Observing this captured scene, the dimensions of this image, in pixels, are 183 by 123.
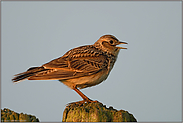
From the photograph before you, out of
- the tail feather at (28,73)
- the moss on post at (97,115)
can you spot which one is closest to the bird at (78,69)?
the tail feather at (28,73)

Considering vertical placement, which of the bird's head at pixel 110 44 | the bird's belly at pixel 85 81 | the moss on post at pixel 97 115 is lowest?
the moss on post at pixel 97 115

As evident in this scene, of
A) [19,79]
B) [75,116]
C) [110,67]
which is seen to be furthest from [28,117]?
[110,67]

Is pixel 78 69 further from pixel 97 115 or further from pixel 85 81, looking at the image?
pixel 97 115

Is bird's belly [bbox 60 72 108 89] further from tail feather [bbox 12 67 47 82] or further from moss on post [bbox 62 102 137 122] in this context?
moss on post [bbox 62 102 137 122]

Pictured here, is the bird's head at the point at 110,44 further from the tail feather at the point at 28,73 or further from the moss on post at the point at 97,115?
the moss on post at the point at 97,115

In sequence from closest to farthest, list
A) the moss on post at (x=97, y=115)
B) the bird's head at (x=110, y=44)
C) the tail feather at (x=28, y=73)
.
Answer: the moss on post at (x=97, y=115) < the tail feather at (x=28, y=73) < the bird's head at (x=110, y=44)

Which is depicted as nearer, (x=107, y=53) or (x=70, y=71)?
(x=70, y=71)

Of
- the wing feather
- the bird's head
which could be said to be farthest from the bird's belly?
the bird's head

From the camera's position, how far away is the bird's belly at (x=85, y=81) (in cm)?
927

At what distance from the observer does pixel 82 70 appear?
948 centimetres

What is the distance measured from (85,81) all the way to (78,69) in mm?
534

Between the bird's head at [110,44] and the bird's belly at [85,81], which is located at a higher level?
the bird's head at [110,44]

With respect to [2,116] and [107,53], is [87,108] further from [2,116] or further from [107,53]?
[107,53]

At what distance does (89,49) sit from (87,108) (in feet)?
12.6
